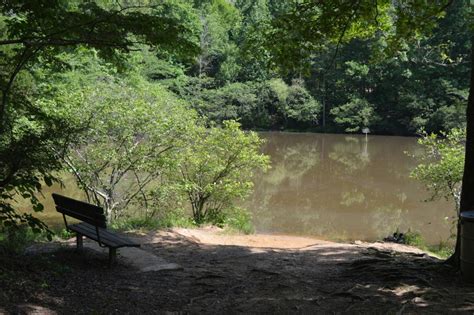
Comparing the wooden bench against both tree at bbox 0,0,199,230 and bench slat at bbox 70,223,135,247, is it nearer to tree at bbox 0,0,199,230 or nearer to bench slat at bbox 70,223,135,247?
bench slat at bbox 70,223,135,247

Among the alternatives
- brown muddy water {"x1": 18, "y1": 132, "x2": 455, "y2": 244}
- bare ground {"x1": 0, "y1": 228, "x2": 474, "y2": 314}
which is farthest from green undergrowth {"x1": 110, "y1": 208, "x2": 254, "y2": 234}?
bare ground {"x1": 0, "y1": 228, "x2": 474, "y2": 314}

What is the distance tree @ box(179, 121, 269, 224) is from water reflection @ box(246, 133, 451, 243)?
3.45 meters

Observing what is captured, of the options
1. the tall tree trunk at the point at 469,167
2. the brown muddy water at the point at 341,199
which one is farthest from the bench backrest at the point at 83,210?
the brown muddy water at the point at 341,199

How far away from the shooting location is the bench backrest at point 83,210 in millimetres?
5383

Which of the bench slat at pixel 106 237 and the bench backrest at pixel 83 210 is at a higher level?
the bench backrest at pixel 83 210

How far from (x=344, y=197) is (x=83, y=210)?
1665cm

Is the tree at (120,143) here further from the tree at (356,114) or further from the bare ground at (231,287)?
the tree at (356,114)

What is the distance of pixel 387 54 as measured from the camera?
8.19m

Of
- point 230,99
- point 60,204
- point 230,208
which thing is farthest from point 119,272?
point 230,99

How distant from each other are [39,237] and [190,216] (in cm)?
596

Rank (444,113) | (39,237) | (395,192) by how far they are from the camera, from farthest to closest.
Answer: (444,113)
(395,192)
(39,237)

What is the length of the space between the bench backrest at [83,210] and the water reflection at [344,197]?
10.4 meters

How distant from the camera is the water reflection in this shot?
53.8 feet

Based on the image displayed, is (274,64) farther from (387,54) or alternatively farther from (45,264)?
(45,264)
